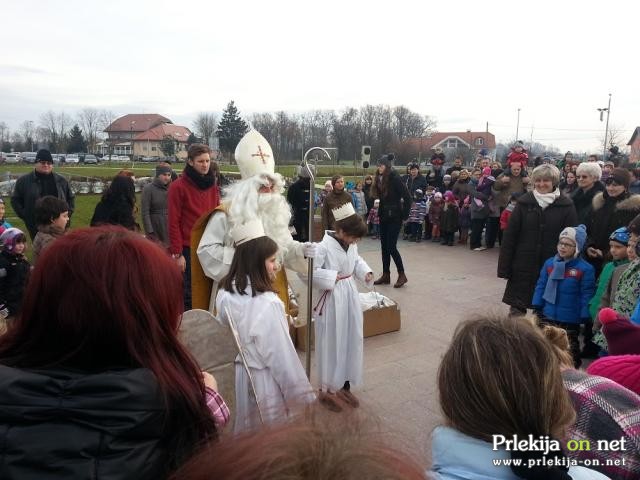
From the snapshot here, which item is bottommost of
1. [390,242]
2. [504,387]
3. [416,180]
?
[390,242]

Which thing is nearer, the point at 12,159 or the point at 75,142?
the point at 12,159

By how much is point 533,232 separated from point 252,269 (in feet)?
9.90

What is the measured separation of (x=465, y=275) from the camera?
8.42m

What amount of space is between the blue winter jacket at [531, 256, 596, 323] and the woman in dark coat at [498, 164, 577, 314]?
4.8 inches

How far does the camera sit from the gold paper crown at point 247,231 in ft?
11.8

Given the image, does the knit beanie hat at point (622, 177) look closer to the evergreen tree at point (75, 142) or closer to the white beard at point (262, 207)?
the white beard at point (262, 207)

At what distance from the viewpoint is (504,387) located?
1.29 m

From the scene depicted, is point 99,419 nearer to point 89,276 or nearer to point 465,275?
point 89,276

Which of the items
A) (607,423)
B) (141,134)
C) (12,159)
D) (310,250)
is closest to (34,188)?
(310,250)

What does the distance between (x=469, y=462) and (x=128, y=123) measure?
110 metres

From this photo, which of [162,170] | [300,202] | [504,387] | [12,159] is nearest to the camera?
[504,387]

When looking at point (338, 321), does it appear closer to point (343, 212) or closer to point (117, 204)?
point (343, 212)

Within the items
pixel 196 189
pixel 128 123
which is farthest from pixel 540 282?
pixel 128 123

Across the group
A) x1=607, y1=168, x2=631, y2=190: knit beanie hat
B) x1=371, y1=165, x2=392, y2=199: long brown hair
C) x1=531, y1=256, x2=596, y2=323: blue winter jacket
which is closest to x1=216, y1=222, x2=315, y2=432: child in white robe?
x1=531, y1=256, x2=596, y2=323: blue winter jacket
